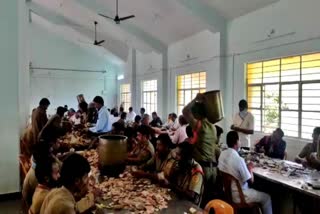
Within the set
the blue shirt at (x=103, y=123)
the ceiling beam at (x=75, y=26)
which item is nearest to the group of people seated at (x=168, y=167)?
the blue shirt at (x=103, y=123)

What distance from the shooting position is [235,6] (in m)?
6.14

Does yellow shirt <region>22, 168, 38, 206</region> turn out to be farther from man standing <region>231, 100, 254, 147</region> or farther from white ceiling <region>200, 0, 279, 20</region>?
white ceiling <region>200, 0, 279, 20</region>

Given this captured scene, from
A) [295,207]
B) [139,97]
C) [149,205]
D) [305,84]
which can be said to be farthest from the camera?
[139,97]

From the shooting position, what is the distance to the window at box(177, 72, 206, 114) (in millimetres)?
7914

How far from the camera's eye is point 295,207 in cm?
331

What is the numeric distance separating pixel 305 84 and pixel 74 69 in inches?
427

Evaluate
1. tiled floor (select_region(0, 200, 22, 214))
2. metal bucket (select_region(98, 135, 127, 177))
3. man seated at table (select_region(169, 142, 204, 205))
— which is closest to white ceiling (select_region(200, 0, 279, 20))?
man seated at table (select_region(169, 142, 204, 205))

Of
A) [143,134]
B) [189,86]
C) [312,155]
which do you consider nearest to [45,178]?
[143,134]

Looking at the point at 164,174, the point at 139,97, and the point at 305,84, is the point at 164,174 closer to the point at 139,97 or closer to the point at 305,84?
the point at 305,84

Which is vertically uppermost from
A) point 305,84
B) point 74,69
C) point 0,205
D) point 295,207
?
point 74,69

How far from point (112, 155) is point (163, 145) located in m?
0.55

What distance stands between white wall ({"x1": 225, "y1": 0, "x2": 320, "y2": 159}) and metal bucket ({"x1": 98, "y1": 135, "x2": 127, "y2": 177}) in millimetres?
3495

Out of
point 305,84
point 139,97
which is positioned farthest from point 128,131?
point 139,97

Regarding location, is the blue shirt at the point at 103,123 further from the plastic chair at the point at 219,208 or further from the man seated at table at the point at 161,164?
the plastic chair at the point at 219,208
